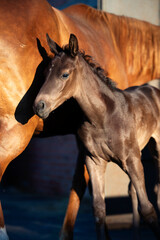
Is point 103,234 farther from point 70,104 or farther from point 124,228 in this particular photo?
point 124,228

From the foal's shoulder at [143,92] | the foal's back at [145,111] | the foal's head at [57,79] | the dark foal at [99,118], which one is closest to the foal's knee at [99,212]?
the dark foal at [99,118]

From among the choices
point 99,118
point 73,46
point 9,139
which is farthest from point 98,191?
point 73,46

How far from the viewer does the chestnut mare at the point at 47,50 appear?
258 cm

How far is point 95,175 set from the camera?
10.0 feet

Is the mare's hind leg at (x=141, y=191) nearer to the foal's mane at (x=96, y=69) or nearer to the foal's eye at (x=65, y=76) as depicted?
the foal's mane at (x=96, y=69)

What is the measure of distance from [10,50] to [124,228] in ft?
9.23

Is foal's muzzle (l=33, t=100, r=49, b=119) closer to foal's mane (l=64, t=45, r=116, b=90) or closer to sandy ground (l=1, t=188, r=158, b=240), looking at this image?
foal's mane (l=64, t=45, r=116, b=90)

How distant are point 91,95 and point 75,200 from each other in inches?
45.8

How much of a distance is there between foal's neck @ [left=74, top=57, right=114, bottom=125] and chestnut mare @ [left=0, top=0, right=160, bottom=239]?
1.00 ft

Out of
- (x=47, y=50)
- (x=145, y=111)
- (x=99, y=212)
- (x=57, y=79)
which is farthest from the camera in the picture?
(x=145, y=111)

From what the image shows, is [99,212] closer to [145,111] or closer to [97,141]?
[97,141]

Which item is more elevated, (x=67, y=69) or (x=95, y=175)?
(x=67, y=69)

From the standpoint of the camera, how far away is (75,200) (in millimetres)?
3488

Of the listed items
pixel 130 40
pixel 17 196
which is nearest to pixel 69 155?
pixel 17 196
